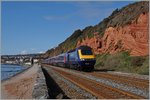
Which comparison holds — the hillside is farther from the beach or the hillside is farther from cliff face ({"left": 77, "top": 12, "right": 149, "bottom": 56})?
the beach

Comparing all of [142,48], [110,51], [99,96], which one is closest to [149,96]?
[99,96]

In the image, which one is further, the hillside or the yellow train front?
the yellow train front

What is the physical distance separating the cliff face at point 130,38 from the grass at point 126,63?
5.13ft

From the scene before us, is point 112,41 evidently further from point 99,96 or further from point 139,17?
point 99,96

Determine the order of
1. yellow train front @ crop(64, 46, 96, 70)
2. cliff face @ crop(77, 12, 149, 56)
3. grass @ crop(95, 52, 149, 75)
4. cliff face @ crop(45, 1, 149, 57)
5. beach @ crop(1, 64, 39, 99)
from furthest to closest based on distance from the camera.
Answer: cliff face @ crop(45, 1, 149, 57)
cliff face @ crop(77, 12, 149, 56)
yellow train front @ crop(64, 46, 96, 70)
grass @ crop(95, 52, 149, 75)
beach @ crop(1, 64, 39, 99)

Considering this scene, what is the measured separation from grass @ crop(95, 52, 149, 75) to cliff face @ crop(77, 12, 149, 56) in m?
1.56

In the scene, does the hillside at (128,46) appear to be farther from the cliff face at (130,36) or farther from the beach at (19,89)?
the beach at (19,89)

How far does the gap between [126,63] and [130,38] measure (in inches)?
271

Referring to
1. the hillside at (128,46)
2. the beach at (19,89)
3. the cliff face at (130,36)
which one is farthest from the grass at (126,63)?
the beach at (19,89)

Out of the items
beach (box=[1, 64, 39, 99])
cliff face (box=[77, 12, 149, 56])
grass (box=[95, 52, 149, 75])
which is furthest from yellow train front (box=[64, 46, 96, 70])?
cliff face (box=[77, 12, 149, 56])

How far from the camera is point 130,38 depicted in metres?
47.8

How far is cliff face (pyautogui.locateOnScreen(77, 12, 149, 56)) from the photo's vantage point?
43897 millimetres

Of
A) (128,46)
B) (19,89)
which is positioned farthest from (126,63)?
(19,89)

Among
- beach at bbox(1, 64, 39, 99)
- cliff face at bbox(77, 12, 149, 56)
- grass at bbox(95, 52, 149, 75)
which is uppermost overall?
cliff face at bbox(77, 12, 149, 56)
